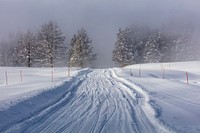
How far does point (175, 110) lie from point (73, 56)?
206 feet

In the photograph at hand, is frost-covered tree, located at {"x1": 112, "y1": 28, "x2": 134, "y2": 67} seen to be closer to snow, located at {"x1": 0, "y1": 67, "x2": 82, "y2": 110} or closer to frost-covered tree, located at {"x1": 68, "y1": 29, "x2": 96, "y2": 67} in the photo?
frost-covered tree, located at {"x1": 68, "y1": 29, "x2": 96, "y2": 67}

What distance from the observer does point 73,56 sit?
7500cm

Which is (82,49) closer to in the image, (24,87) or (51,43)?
(51,43)

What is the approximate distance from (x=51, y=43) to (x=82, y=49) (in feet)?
35.4

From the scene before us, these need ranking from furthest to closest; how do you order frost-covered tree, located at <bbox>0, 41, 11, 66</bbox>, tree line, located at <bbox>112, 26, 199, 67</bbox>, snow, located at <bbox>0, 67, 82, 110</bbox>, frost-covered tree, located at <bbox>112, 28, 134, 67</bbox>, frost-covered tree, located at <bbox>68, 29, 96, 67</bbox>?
frost-covered tree, located at <bbox>0, 41, 11, 66</bbox> → tree line, located at <bbox>112, 26, 199, 67</bbox> → frost-covered tree, located at <bbox>112, 28, 134, 67</bbox> → frost-covered tree, located at <bbox>68, 29, 96, 67</bbox> → snow, located at <bbox>0, 67, 82, 110</bbox>

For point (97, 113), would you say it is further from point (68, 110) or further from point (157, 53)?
point (157, 53)

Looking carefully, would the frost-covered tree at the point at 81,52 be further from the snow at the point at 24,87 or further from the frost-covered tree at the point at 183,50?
the frost-covered tree at the point at 183,50

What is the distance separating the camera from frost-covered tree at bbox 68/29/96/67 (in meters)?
74.6

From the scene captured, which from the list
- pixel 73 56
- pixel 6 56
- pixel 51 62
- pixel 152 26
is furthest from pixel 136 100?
pixel 152 26

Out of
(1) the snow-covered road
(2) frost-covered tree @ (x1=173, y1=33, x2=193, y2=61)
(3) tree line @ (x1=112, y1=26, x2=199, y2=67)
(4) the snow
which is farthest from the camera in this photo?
(2) frost-covered tree @ (x1=173, y1=33, x2=193, y2=61)

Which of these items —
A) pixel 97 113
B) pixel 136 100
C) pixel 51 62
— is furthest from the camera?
pixel 51 62

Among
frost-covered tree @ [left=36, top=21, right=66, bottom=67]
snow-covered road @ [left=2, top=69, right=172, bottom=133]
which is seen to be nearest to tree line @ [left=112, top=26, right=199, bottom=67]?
frost-covered tree @ [left=36, top=21, right=66, bottom=67]

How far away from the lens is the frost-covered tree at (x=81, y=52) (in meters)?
74.6

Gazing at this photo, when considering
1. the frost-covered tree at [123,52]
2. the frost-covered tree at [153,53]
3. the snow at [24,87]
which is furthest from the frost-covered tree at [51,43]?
the frost-covered tree at [153,53]
